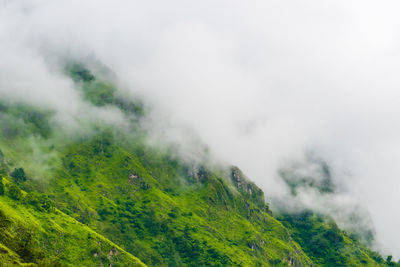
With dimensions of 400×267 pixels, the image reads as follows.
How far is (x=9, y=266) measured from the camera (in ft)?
501

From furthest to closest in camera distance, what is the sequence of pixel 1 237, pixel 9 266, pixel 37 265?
pixel 1 237 → pixel 37 265 → pixel 9 266

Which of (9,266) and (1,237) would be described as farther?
(1,237)

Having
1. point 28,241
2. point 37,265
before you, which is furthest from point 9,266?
point 28,241

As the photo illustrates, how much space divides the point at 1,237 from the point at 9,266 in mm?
48150

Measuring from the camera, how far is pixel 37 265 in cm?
16462

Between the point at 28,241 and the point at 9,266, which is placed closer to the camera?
the point at 9,266

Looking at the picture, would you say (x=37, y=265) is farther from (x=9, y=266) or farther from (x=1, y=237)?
(x=1, y=237)

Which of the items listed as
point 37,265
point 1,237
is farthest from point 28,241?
point 37,265

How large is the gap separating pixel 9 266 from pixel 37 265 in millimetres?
13955

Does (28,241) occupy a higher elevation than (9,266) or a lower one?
higher

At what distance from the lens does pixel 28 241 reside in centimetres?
19725

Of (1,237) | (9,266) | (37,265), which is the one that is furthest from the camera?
(1,237)

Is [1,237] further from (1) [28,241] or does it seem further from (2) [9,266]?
(2) [9,266]

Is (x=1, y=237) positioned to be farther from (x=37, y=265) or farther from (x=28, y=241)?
(x=37, y=265)
